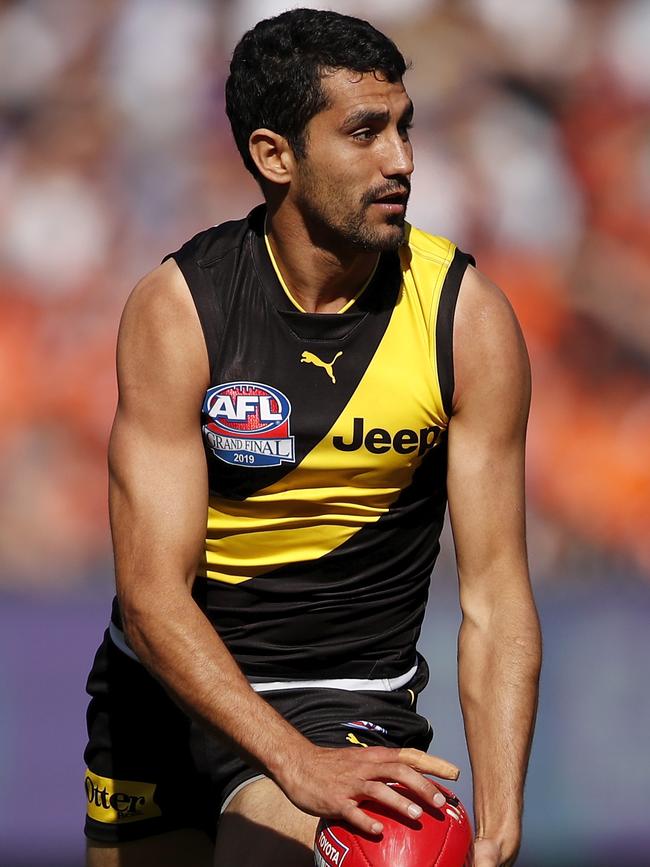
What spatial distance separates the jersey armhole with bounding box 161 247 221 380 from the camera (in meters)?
3.39

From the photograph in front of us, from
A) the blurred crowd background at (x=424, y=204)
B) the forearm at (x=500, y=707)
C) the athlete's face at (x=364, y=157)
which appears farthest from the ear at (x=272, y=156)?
the blurred crowd background at (x=424, y=204)

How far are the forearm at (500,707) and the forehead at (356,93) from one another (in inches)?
45.9

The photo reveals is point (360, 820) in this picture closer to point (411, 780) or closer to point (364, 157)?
point (411, 780)

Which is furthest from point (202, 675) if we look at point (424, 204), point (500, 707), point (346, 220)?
point (424, 204)

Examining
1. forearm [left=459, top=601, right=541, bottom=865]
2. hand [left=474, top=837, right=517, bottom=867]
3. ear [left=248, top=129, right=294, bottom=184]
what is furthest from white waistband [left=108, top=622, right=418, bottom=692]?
ear [left=248, top=129, right=294, bottom=184]

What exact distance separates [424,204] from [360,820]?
5437mm

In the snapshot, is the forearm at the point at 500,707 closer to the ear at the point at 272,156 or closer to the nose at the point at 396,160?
the nose at the point at 396,160

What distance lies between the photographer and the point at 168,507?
131 inches

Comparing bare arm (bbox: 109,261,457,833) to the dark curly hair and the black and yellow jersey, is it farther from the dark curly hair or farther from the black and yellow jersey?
the dark curly hair

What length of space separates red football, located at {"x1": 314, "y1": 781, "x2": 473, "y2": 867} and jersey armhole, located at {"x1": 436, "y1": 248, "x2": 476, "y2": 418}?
3.03ft

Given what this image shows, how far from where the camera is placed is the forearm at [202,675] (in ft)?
9.89

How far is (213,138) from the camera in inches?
310

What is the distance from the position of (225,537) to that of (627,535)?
4535mm

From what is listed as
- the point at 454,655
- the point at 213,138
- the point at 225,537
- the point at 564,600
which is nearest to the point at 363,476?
the point at 225,537
